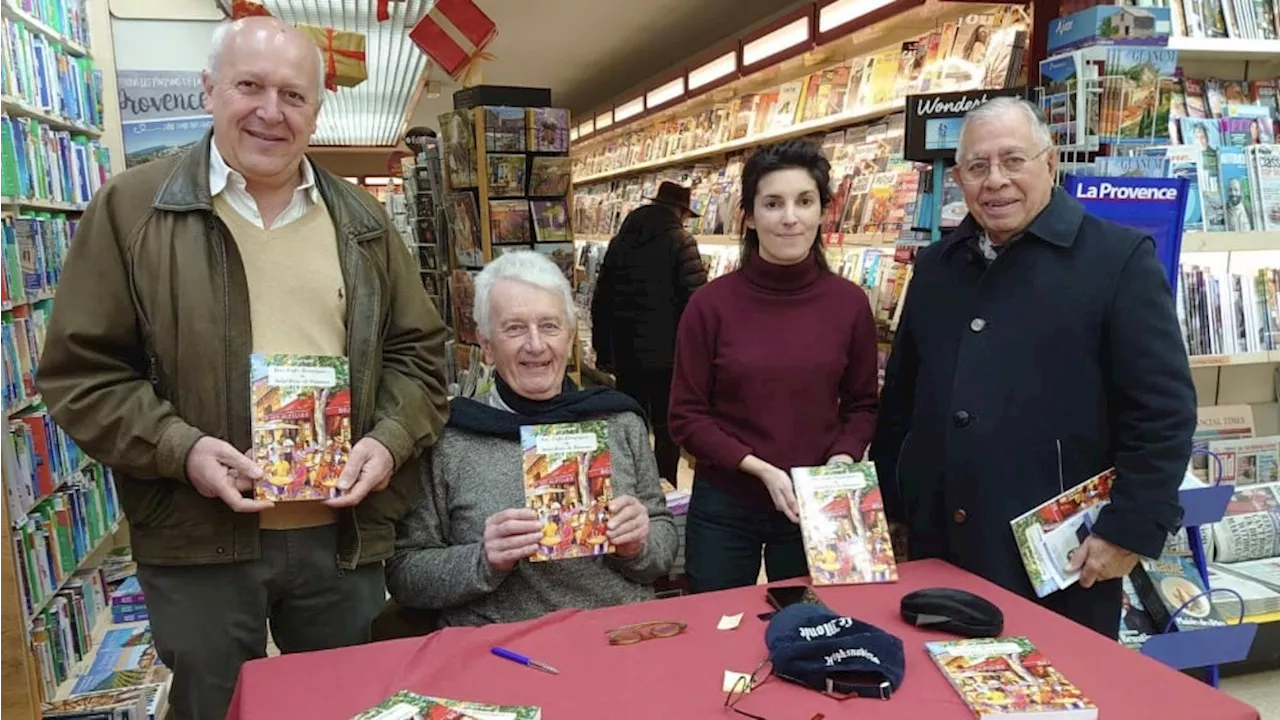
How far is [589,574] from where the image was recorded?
1.85 metres

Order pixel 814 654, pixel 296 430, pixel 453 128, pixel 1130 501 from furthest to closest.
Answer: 1. pixel 453 128
2. pixel 1130 501
3. pixel 296 430
4. pixel 814 654

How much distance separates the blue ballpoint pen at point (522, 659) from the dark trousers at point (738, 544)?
0.86 m

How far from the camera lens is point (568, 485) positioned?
1.64 meters

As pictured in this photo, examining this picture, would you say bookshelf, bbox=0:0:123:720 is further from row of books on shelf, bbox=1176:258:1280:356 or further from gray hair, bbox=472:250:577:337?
row of books on shelf, bbox=1176:258:1280:356

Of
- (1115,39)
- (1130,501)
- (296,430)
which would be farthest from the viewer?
(1115,39)

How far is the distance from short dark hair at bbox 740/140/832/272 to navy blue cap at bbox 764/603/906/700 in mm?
1079

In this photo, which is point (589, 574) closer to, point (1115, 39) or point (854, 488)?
point (854, 488)

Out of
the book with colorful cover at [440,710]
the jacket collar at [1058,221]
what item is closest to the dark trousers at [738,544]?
the jacket collar at [1058,221]

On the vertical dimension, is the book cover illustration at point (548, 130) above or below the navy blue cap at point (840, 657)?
above

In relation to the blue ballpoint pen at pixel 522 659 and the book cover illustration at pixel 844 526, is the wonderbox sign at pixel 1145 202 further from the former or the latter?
the blue ballpoint pen at pixel 522 659

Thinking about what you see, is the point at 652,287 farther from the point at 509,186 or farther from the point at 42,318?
the point at 42,318

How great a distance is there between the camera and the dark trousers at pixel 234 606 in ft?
5.63

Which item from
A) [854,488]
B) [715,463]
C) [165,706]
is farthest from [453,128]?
[854,488]

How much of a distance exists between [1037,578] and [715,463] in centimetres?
76
